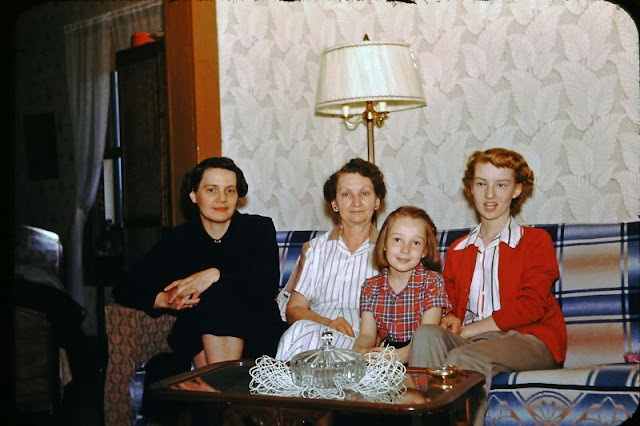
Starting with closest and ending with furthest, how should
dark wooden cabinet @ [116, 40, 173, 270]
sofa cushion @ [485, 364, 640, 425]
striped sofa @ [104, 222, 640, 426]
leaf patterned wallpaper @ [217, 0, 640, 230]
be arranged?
sofa cushion @ [485, 364, 640, 425], striped sofa @ [104, 222, 640, 426], leaf patterned wallpaper @ [217, 0, 640, 230], dark wooden cabinet @ [116, 40, 173, 270]

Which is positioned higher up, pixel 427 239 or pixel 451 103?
pixel 451 103

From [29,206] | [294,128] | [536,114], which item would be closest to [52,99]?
[29,206]

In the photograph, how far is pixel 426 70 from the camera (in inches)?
138

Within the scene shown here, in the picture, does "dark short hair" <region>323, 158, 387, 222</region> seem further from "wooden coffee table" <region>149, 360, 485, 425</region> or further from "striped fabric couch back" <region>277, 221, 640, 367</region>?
"wooden coffee table" <region>149, 360, 485, 425</region>

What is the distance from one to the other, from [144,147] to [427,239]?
222 cm

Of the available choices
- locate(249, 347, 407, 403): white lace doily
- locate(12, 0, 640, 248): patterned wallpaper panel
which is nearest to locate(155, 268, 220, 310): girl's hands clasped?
locate(249, 347, 407, 403): white lace doily

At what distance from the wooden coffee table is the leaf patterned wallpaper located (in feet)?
4.83

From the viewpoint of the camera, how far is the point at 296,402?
1750mm

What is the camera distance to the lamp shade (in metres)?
3.05

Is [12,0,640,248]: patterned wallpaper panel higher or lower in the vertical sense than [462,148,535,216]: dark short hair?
higher

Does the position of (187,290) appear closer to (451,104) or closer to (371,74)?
(371,74)

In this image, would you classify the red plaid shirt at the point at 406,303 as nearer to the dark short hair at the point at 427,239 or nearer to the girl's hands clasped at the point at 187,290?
the dark short hair at the point at 427,239

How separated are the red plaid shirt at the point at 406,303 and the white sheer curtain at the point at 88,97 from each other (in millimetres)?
3804

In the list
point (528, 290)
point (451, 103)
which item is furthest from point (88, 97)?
point (528, 290)
